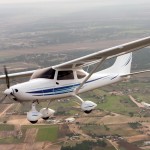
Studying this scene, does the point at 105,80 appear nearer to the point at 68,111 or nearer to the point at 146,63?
the point at 68,111

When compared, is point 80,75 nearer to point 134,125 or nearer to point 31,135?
point 31,135

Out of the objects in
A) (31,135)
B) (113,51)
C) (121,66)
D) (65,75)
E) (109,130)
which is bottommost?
(109,130)

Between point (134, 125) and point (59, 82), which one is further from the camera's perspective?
point (134, 125)

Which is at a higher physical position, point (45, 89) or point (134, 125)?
point (45, 89)

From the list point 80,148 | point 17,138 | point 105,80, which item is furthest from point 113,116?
point 105,80

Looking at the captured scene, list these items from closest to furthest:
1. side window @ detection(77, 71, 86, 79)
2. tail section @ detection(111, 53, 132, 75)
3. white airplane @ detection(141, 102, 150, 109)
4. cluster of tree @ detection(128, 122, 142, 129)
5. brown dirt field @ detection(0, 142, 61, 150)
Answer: side window @ detection(77, 71, 86, 79) < tail section @ detection(111, 53, 132, 75) < brown dirt field @ detection(0, 142, 61, 150) < cluster of tree @ detection(128, 122, 142, 129) < white airplane @ detection(141, 102, 150, 109)

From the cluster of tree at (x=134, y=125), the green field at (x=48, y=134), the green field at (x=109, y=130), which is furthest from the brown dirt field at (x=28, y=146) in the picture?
the cluster of tree at (x=134, y=125)

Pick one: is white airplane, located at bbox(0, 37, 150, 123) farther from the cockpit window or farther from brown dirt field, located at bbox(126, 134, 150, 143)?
brown dirt field, located at bbox(126, 134, 150, 143)

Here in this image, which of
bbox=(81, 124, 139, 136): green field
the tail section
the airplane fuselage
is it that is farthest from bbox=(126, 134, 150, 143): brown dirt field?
the airplane fuselage

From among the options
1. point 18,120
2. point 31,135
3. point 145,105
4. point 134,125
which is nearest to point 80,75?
point 31,135

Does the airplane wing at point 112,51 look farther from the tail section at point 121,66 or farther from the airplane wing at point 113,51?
the tail section at point 121,66
